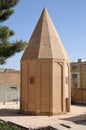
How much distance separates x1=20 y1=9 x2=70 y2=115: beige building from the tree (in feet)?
9.44

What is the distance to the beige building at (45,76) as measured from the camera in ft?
72.9

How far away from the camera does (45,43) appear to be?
23109 mm

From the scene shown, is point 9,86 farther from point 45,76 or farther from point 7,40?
point 7,40

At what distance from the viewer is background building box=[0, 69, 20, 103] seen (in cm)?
3825

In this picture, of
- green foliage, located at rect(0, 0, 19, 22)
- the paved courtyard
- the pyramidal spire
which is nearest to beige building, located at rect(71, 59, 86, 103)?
the pyramidal spire

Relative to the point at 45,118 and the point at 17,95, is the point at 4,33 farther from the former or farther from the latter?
the point at 17,95

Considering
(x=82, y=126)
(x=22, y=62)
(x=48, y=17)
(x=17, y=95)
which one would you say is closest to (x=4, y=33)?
(x=22, y=62)

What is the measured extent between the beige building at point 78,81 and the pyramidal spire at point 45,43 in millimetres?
11060

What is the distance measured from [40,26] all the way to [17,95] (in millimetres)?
17838

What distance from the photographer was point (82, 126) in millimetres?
18172

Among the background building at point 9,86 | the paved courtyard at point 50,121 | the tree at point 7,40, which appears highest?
the tree at point 7,40

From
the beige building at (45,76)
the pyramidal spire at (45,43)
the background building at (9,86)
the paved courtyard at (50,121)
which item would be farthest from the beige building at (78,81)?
the paved courtyard at (50,121)

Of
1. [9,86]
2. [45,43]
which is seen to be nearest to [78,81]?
[9,86]

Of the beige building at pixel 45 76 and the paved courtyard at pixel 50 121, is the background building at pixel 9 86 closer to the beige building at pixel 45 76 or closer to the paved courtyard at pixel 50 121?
the beige building at pixel 45 76
